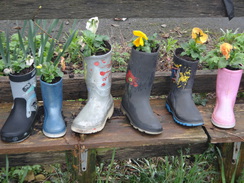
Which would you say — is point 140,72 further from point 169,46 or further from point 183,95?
point 169,46

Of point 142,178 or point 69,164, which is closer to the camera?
point 69,164

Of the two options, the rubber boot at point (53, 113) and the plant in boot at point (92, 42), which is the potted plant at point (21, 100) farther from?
the plant in boot at point (92, 42)

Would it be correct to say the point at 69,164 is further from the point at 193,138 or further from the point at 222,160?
the point at 222,160

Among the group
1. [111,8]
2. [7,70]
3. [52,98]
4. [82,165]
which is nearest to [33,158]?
[82,165]

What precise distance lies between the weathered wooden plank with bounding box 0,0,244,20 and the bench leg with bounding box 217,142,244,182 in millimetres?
698

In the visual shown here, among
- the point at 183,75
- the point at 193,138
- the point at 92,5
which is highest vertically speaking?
the point at 92,5

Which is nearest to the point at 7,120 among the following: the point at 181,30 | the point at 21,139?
the point at 21,139

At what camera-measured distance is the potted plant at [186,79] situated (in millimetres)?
1710

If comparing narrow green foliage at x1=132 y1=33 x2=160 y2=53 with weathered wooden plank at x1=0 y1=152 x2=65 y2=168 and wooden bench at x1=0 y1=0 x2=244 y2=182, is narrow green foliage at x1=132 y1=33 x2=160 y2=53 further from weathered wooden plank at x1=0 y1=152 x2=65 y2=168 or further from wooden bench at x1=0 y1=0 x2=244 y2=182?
weathered wooden plank at x1=0 y1=152 x2=65 y2=168

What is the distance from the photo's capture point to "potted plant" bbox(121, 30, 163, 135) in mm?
1623

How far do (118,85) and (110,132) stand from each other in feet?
1.24

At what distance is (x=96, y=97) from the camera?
1691 mm

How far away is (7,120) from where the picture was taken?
63.6 inches

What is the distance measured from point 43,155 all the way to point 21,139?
0.20m
